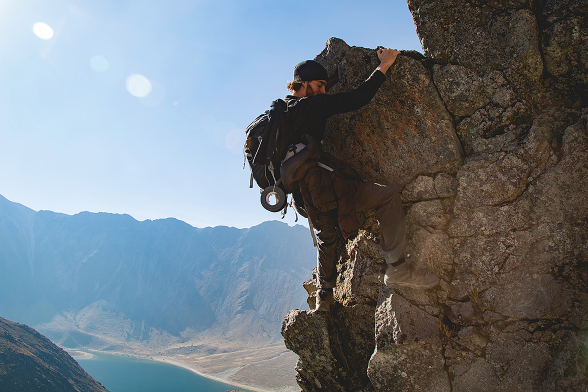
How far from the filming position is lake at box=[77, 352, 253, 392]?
95113mm

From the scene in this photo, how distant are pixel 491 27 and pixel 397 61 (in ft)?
4.03

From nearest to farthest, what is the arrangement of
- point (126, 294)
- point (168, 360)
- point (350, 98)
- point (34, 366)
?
point (350, 98), point (34, 366), point (168, 360), point (126, 294)

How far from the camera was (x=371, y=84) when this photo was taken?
168 inches

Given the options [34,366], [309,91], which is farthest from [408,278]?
[34,366]

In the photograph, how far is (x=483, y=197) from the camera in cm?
427

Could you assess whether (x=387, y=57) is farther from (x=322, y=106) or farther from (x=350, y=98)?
(x=322, y=106)

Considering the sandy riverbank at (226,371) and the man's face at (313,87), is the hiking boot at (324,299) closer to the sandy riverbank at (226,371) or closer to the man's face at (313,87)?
the man's face at (313,87)

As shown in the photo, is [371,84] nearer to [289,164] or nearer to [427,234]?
[289,164]

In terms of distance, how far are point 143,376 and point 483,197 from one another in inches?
4984

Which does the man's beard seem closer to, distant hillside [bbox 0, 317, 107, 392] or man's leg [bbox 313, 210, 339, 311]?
man's leg [bbox 313, 210, 339, 311]

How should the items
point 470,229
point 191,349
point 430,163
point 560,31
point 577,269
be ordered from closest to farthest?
1. point 577,269
2. point 560,31
3. point 470,229
4. point 430,163
5. point 191,349

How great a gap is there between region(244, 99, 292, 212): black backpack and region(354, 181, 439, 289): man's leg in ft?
3.79

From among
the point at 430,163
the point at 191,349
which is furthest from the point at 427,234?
the point at 191,349

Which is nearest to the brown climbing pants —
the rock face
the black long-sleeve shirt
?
the rock face
